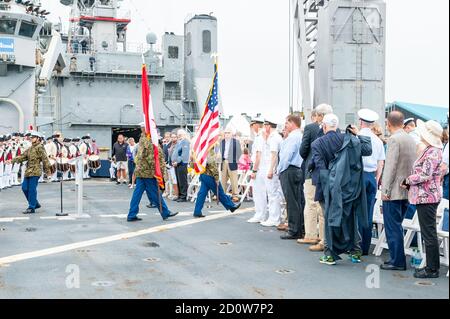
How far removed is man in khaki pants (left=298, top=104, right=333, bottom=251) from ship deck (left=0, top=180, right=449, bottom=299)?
30 cm

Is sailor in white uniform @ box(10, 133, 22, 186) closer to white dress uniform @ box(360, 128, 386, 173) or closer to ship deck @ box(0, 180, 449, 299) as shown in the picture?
ship deck @ box(0, 180, 449, 299)

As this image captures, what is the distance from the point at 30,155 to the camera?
11.5 meters

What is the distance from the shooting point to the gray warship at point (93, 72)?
25.2 m

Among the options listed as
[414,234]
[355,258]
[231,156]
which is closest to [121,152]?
[231,156]

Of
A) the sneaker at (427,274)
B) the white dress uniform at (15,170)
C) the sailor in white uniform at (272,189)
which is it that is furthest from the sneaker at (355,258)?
the white dress uniform at (15,170)

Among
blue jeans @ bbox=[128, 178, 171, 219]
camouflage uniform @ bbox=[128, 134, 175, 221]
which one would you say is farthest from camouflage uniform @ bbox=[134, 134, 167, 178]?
blue jeans @ bbox=[128, 178, 171, 219]

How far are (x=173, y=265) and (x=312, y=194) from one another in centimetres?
227

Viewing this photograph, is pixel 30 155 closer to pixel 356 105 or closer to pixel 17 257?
pixel 17 257

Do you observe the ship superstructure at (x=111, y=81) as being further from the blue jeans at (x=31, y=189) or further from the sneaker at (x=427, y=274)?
the sneaker at (x=427, y=274)

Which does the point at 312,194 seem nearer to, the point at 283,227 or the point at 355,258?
the point at 355,258

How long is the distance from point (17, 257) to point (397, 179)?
4.51m

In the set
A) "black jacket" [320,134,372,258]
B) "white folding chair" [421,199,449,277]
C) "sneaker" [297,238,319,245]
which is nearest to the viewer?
"white folding chair" [421,199,449,277]

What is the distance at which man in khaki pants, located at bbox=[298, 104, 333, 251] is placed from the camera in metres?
7.52
